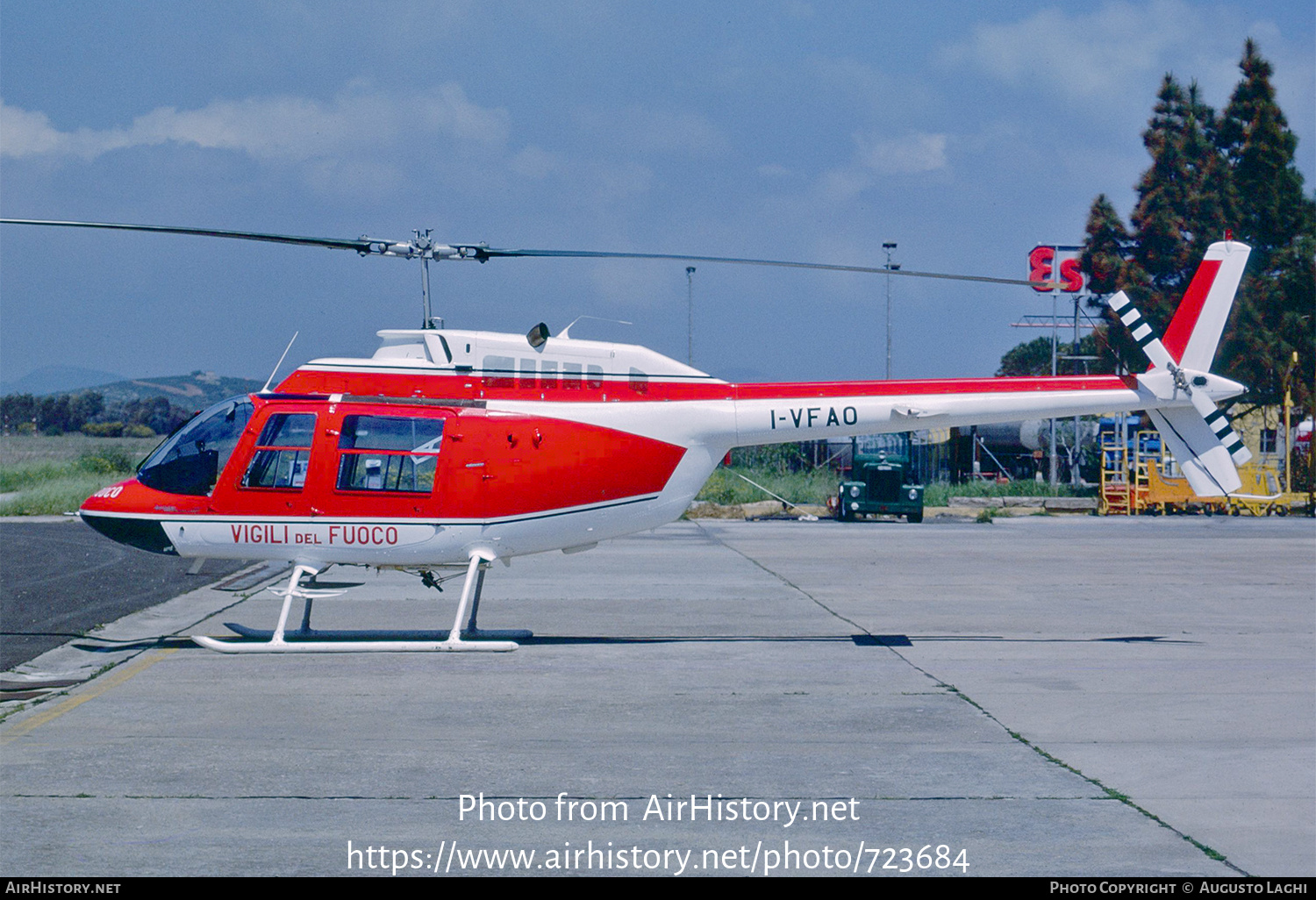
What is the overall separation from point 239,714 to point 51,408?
73.4m

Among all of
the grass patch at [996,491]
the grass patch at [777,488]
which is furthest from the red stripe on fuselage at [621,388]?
the grass patch at [996,491]

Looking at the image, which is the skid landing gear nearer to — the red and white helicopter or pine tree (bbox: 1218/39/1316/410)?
the red and white helicopter

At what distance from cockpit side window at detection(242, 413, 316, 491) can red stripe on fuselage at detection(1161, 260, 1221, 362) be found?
881 centimetres

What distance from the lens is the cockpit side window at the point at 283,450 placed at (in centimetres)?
1174

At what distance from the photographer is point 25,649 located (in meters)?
11.5

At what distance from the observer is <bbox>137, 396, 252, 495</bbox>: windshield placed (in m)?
11.8

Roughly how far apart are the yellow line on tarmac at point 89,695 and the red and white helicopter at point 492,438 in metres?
0.54

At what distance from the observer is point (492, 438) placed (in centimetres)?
1198

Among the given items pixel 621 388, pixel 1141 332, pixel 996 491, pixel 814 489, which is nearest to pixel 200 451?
pixel 621 388

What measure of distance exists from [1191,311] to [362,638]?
922cm

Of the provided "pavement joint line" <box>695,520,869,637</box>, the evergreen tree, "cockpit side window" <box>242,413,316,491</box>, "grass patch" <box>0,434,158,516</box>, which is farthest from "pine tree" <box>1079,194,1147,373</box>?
"cockpit side window" <box>242,413,316,491</box>

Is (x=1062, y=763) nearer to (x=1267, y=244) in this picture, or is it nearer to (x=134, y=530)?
(x=134, y=530)

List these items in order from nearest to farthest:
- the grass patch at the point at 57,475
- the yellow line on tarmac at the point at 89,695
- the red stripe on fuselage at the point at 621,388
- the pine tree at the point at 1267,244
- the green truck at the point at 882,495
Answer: the yellow line on tarmac at the point at 89,695
the red stripe on fuselage at the point at 621,388
the green truck at the point at 882,495
the grass patch at the point at 57,475
the pine tree at the point at 1267,244

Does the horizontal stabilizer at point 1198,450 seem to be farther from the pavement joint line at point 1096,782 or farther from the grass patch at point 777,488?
the grass patch at point 777,488
